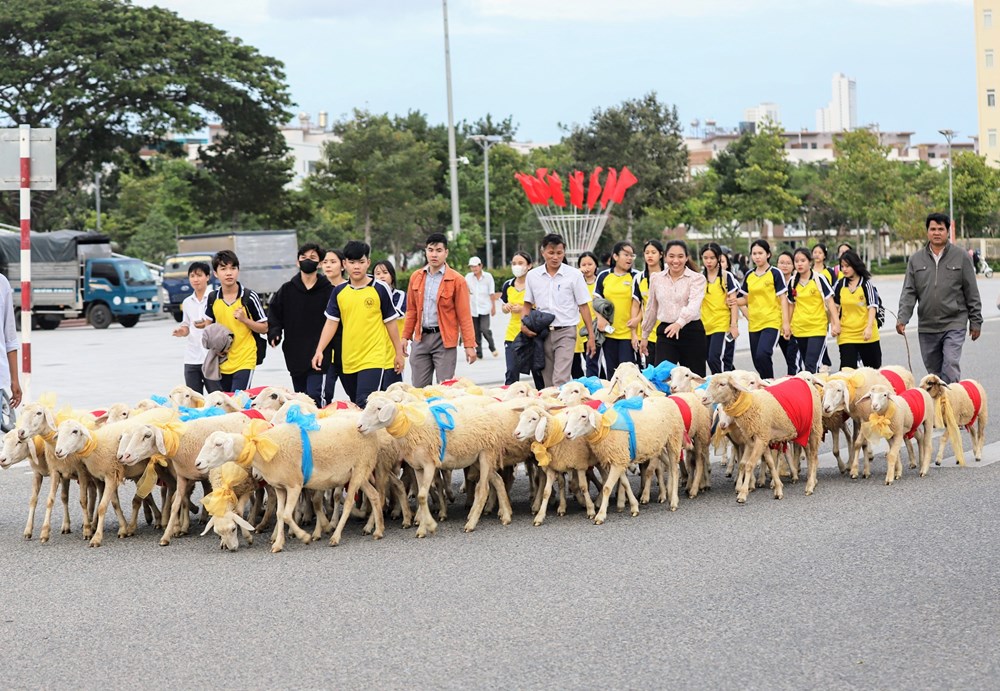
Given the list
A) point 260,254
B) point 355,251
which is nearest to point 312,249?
point 355,251

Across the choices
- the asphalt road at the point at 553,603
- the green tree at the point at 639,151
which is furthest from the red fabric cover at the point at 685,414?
the green tree at the point at 639,151

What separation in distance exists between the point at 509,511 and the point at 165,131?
142ft

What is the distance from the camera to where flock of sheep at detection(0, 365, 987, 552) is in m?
8.26

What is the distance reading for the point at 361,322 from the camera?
35.5ft

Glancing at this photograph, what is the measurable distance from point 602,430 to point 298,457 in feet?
6.58

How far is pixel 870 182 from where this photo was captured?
7000 centimetres

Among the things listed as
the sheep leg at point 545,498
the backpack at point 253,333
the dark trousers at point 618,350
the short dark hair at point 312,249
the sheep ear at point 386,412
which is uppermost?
the short dark hair at point 312,249

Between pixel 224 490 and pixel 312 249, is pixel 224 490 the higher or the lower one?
the lower one

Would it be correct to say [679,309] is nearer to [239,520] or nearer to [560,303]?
[560,303]

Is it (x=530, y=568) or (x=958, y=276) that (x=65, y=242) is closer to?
(x=958, y=276)

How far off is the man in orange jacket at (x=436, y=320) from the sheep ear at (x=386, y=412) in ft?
12.4

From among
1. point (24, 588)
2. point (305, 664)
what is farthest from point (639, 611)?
point (24, 588)

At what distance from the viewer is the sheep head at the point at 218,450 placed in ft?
25.8

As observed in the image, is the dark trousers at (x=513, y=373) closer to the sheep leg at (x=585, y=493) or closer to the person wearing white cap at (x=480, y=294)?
the sheep leg at (x=585, y=493)
